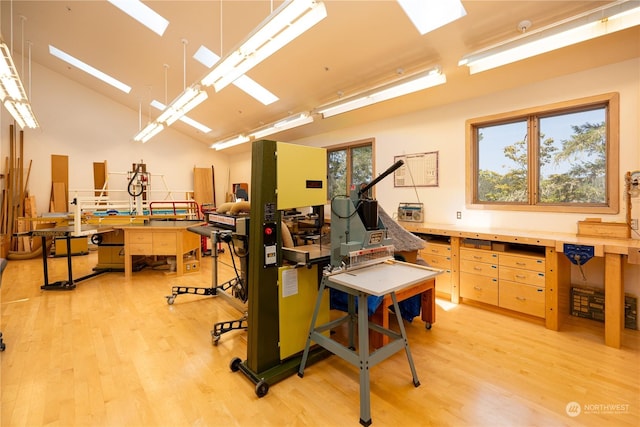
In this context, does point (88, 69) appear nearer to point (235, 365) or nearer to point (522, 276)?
point (235, 365)

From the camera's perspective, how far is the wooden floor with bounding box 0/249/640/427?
5.90 ft

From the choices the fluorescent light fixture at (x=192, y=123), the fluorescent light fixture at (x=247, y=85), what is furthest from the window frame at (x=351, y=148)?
the fluorescent light fixture at (x=192, y=123)

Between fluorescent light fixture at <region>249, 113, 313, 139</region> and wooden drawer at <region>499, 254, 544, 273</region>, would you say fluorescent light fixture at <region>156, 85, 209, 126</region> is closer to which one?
fluorescent light fixture at <region>249, 113, 313, 139</region>

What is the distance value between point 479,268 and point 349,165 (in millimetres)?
3169

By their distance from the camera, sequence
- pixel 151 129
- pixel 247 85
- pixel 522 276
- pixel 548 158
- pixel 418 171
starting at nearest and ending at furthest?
pixel 522 276 → pixel 548 158 → pixel 418 171 → pixel 247 85 → pixel 151 129

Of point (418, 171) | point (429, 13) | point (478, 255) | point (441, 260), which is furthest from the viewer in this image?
point (418, 171)

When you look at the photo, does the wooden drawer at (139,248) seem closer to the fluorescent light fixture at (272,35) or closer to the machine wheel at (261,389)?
the fluorescent light fixture at (272,35)

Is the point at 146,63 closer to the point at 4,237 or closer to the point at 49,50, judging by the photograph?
the point at 49,50

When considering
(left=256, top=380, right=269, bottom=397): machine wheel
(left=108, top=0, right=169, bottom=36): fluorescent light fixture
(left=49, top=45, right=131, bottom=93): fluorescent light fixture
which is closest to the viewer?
(left=256, top=380, right=269, bottom=397): machine wheel

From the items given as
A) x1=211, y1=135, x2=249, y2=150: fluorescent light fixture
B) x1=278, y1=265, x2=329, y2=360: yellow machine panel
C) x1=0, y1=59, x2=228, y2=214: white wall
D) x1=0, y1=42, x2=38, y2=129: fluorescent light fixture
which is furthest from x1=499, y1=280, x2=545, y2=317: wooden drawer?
x1=0, y1=59, x2=228, y2=214: white wall

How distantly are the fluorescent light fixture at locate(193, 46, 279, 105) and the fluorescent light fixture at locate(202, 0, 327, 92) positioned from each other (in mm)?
2006

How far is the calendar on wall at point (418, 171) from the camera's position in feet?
14.3

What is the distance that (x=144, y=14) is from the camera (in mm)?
4203

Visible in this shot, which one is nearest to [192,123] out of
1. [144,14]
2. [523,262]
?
[144,14]
